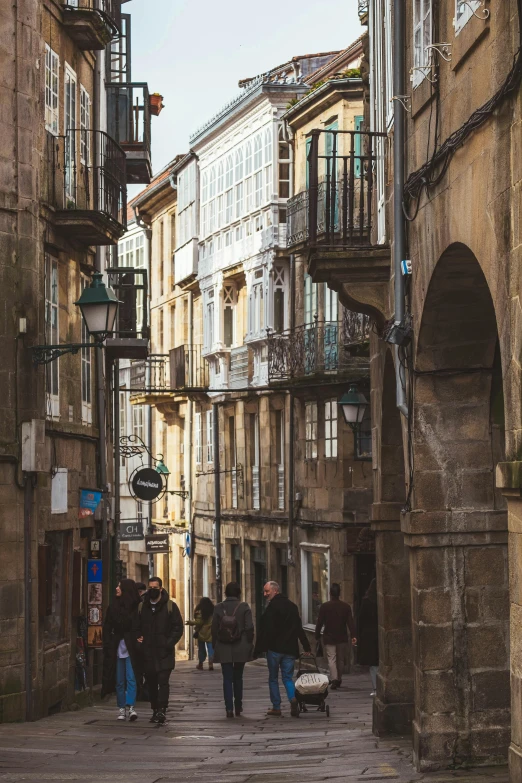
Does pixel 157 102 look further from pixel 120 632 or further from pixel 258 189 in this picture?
pixel 120 632

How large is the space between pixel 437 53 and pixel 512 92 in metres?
3.09

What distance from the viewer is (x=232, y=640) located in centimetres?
1914

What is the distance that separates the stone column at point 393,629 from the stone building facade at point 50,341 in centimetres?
453

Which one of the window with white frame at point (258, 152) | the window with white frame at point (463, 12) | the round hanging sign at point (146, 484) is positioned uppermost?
the window with white frame at point (258, 152)

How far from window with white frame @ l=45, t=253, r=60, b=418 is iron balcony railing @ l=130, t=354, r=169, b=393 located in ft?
72.9

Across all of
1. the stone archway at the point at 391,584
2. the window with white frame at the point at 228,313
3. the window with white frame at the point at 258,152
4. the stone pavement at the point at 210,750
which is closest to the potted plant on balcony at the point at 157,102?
the window with white frame at the point at 258,152

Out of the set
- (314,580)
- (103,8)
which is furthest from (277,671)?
(314,580)

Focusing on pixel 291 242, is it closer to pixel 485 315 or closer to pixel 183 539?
pixel 183 539

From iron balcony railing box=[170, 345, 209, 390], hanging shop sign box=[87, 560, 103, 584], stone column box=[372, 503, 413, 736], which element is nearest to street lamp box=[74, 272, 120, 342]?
stone column box=[372, 503, 413, 736]

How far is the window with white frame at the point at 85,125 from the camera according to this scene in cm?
2419

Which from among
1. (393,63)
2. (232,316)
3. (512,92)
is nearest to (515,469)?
(512,92)

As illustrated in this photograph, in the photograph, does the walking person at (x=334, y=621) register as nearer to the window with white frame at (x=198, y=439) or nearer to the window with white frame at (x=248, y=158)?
the window with white frame at (x=248, y=158)

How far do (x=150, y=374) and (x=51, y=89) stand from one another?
23.7 meters

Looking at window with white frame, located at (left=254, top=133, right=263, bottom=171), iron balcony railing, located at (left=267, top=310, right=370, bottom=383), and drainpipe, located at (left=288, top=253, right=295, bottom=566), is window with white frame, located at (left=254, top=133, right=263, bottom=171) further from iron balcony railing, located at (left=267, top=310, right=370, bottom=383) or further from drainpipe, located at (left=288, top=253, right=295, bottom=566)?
iron balcony railing, located at (left=267, top=310, right=370, bottom=383)
